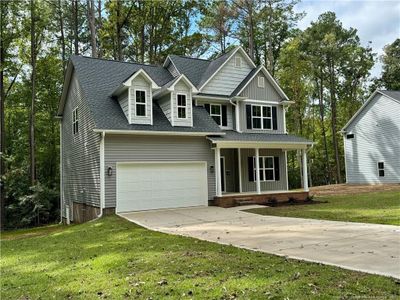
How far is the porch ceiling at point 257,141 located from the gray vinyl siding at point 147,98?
300cm

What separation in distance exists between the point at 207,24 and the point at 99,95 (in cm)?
1792

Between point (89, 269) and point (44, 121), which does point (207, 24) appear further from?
point (89, 269)

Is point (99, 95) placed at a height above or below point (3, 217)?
above

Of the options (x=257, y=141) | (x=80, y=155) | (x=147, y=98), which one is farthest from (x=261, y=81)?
(x=80, y=155)

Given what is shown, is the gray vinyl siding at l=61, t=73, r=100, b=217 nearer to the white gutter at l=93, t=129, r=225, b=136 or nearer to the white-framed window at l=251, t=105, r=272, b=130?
the white gutter at l=93, t=129, r=225, b=136

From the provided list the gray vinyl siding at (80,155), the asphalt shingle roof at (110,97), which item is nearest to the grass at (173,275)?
the gray vinyl siding at (80,155)

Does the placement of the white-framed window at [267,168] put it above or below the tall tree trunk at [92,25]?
below

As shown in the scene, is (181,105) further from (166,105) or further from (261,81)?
(261,81)

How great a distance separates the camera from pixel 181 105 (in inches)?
659

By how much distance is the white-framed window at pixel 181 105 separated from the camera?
16.7 meters

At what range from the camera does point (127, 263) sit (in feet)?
22.1

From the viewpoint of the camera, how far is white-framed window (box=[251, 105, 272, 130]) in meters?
19.9

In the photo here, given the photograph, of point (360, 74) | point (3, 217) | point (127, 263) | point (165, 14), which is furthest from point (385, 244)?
point (360, 74)

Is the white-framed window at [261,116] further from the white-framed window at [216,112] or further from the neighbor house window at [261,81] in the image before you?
the white-framed window at [216,112]
